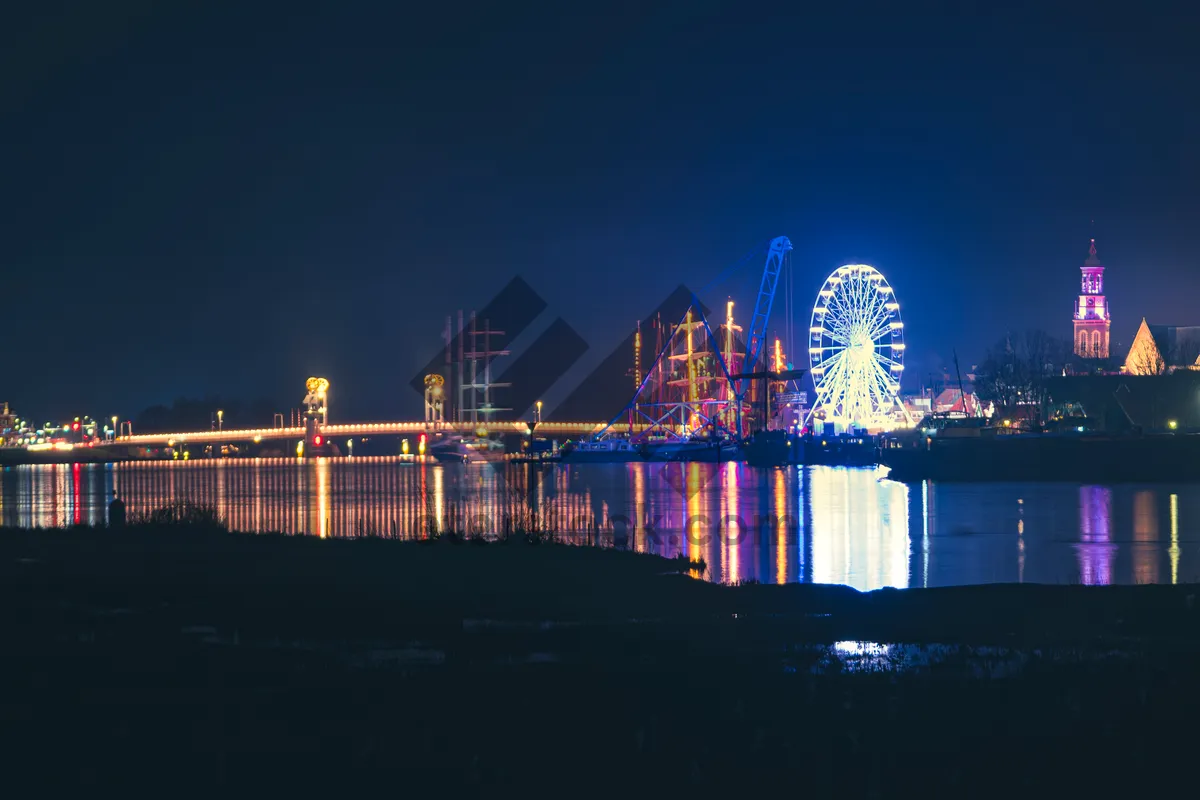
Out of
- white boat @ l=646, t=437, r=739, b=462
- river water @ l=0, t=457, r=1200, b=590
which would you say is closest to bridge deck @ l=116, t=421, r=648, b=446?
white boat @ l=646, t=437, r=739, b=462

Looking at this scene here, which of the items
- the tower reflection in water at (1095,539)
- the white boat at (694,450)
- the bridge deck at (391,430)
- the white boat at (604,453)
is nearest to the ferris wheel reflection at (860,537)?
the tower reflection in water at (1095,539)

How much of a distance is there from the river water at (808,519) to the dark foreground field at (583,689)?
28.9ft

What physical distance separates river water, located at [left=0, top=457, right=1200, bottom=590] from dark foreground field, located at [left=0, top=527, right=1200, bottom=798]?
8.82 m

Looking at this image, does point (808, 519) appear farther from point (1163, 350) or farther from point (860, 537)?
point (1163, 350)

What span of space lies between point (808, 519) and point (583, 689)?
35.5 metres

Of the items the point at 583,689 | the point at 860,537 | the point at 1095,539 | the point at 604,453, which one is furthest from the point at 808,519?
the point at 604,453

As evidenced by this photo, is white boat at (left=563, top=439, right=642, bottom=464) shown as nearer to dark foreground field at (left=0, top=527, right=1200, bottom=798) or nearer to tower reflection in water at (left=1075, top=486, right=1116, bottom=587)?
tower reflection in water at (left=1075, top=486, right=1116, bottom=587)

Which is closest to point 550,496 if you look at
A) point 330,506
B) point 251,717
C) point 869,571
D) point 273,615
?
point 330,506

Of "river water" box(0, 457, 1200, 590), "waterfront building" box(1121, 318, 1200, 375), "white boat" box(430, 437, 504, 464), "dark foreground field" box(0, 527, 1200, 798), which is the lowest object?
"white boat" box(430, 437, 504, 464)

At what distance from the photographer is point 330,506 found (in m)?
59.1

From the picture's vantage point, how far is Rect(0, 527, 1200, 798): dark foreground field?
804 centimetres

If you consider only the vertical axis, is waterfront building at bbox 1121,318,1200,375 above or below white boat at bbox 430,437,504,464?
above

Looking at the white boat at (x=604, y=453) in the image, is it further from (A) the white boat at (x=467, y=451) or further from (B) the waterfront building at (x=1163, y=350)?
(B) the waterfront building at (x=1163, y=350)

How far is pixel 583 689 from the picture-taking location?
34.7 feet
